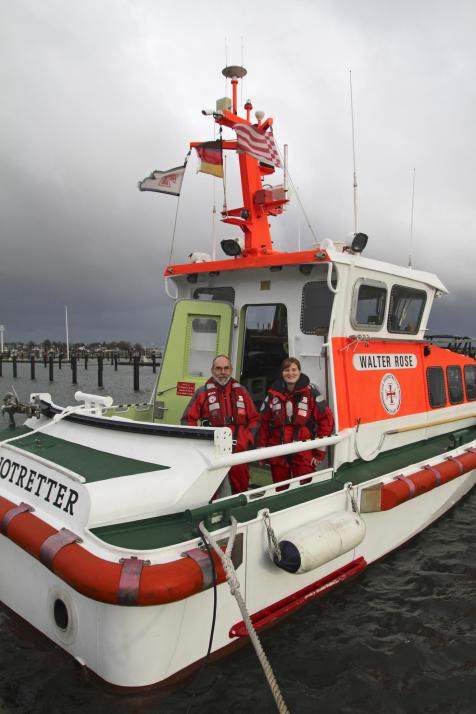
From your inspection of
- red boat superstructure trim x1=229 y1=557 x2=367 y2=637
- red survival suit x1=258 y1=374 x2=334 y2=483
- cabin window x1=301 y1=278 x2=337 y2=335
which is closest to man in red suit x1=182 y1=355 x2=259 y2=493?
red survival suit x1=258 y1=374 x2=334 y2=483

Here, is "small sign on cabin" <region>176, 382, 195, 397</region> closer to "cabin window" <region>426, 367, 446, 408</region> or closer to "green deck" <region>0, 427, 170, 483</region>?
"green deck" <region>0, 427, 170, 483</region>

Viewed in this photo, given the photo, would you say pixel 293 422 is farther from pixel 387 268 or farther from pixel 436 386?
pixel 436 386

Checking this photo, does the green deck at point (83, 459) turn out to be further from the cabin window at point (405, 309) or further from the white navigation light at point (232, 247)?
the cabin window at point (405, 309)

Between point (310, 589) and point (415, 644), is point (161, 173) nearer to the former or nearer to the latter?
point (310, 589)

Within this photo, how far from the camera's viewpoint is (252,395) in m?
6.37

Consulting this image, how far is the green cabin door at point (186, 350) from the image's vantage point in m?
5.82

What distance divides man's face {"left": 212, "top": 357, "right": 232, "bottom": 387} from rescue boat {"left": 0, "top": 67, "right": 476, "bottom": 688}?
69 cm

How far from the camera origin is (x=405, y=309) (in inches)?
234

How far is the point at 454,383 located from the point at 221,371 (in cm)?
410

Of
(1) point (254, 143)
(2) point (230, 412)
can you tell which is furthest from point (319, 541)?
(1) point (254, 143)

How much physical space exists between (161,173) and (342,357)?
11.1 ft

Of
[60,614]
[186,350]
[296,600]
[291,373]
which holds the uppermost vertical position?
[186,350]

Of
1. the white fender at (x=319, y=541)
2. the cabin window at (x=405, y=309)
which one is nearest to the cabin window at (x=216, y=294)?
the cabin window at (x=405, y=309)

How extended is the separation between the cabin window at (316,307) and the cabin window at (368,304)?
0.85 ft
